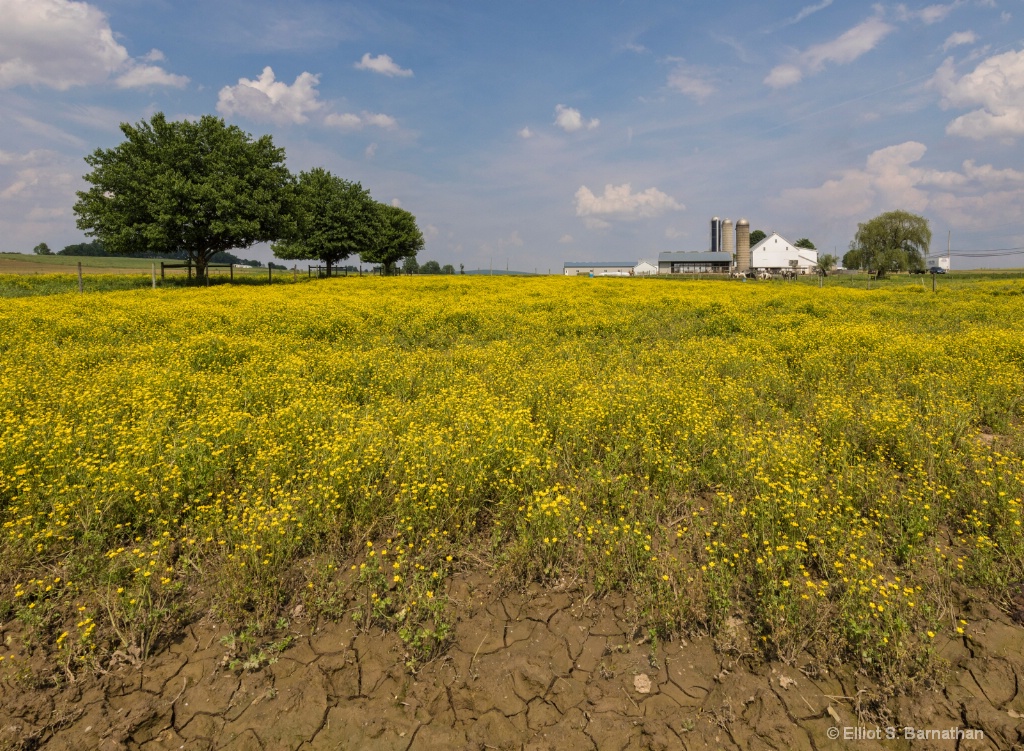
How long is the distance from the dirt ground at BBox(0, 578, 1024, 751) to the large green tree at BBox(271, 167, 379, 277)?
5057 centimetres

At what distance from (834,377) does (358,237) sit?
51079 mm

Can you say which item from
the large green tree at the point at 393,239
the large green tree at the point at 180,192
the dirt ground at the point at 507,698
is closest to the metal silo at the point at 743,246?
the large green tree at the point at 393,239

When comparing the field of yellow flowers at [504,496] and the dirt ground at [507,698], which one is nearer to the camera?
the dirt ground at [507,698]

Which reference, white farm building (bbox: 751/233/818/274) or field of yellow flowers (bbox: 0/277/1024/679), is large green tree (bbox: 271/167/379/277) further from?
white farm building (bbox: 751/233/818/274)

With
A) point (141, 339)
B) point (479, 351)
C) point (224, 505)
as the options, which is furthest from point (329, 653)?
point (141, 339)

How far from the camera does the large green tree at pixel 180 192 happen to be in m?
30.7

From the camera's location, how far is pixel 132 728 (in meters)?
3.16

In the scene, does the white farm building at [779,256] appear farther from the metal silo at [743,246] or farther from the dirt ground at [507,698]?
the dirt ground at [507,698]

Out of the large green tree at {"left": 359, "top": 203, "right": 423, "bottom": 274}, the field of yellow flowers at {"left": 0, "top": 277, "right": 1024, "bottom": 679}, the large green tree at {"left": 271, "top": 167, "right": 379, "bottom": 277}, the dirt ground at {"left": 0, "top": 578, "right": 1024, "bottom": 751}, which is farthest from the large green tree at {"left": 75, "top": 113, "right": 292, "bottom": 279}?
the dirt ground at {"left": 0, "top": 578, "right": 1024, "bottom": 751}

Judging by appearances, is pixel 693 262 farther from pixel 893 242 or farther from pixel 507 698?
pixel 507 698

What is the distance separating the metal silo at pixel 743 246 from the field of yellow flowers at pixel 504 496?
8466 cm

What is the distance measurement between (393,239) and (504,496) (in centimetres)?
6031

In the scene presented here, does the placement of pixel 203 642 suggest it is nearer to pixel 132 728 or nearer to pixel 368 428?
pixel 132 728

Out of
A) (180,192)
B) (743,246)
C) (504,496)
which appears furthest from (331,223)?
(743,246)
